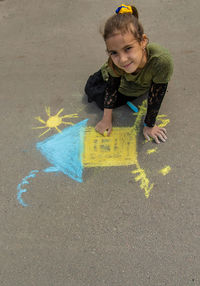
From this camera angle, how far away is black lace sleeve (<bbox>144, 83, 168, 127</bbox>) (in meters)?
1.61

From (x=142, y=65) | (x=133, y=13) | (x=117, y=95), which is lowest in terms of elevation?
(x=117, y=95)

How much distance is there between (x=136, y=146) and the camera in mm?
1846

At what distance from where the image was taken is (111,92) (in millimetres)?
1900

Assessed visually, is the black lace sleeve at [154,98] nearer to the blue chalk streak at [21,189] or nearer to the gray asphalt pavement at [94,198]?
the gray asphalt pavement at [94,198]

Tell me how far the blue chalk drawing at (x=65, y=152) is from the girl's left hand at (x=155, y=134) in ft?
1.84

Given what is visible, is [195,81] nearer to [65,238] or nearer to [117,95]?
[117,95]

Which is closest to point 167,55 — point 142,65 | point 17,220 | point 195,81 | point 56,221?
point 142,65

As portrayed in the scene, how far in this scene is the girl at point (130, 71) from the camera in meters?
1.31

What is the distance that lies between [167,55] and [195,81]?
2.86 ft

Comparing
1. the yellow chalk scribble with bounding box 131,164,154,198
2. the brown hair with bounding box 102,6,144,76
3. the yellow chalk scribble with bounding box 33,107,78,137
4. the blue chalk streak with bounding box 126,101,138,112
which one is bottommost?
the yellow chalk scribble with bounding box 131,164,154,198

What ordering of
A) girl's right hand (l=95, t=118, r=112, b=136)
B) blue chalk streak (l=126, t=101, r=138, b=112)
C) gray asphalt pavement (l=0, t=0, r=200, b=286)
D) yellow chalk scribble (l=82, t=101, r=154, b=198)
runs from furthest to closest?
blue chalk streak (l=126, t=101, r=138, b=112), girl's right hand (l=95, t=118, r=112, b=136), yellow chalk scribble (l=82, t=101, r=154, b=198), gray asphalt pavement (l=0, t=0, r=200, b=286)

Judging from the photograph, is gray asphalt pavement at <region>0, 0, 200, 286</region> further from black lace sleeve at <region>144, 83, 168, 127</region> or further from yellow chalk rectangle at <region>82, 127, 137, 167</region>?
black lace sleeve at <region>144, 83, 168, 127</region>

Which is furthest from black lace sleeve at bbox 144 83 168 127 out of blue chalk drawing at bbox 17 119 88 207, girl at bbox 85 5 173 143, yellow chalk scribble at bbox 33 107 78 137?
yellow chalk scribble at bbox 33 107 78 137

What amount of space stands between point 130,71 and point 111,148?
2.15 feet
